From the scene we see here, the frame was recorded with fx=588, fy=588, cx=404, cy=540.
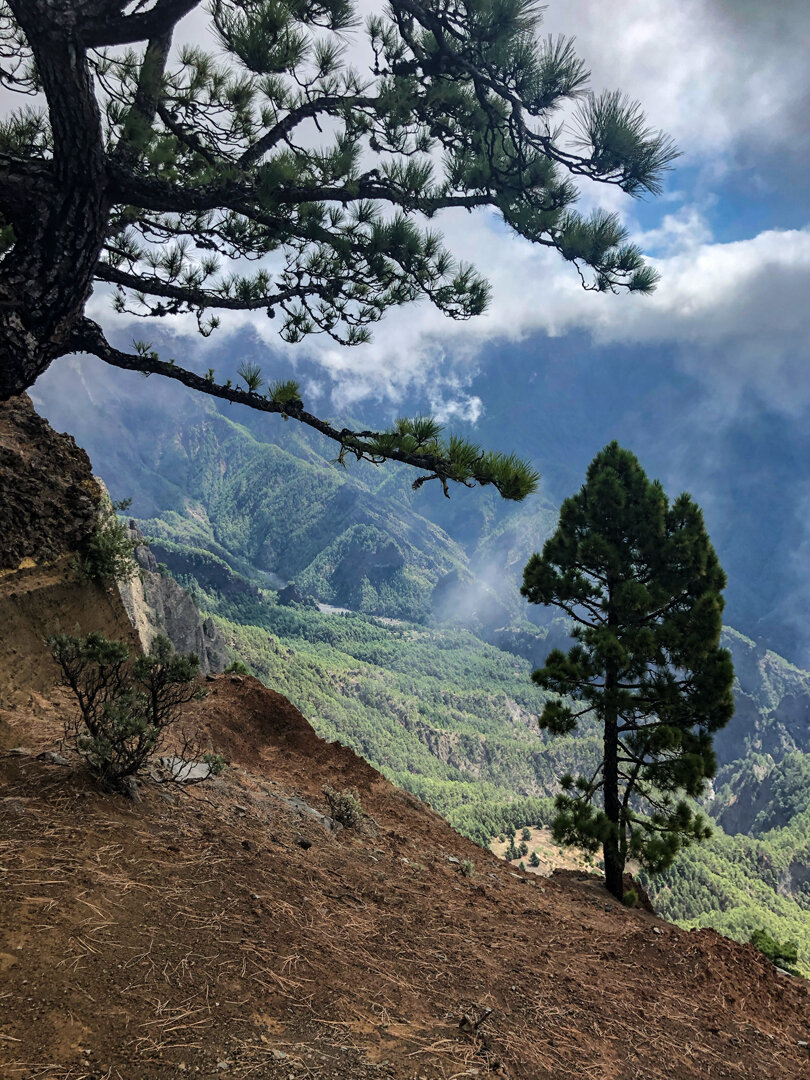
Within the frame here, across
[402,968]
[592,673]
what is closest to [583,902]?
[592,673]

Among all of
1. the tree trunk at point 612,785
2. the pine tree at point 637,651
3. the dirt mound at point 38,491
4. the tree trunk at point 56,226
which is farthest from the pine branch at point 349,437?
the tree trunk at point 612,785

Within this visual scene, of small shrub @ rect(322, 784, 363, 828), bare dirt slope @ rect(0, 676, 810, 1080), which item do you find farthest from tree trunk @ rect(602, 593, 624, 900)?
small shrub @ rect(322, 784, 363, 828)

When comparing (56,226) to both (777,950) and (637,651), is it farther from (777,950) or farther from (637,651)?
(777,950)

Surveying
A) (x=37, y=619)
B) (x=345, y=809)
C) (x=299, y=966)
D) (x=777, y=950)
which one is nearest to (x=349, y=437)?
(x=299, y=966)

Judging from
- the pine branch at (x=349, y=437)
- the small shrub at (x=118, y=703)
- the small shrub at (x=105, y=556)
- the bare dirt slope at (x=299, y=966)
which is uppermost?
the pine branch at (x=349, y=437)

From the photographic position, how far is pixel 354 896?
16.4 feet

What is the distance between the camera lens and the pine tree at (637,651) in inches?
486

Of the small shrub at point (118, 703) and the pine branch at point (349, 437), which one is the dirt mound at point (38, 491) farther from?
the small shrub at point (118, 703)

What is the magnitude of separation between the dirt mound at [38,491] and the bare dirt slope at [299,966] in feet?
6.69

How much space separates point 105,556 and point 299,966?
5678 millimetres

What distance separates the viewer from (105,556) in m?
7.52

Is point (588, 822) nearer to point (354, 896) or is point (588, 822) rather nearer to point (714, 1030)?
point (714, 1030)

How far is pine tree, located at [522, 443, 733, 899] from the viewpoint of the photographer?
40.5 feet

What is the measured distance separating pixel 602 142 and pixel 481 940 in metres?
6.69
